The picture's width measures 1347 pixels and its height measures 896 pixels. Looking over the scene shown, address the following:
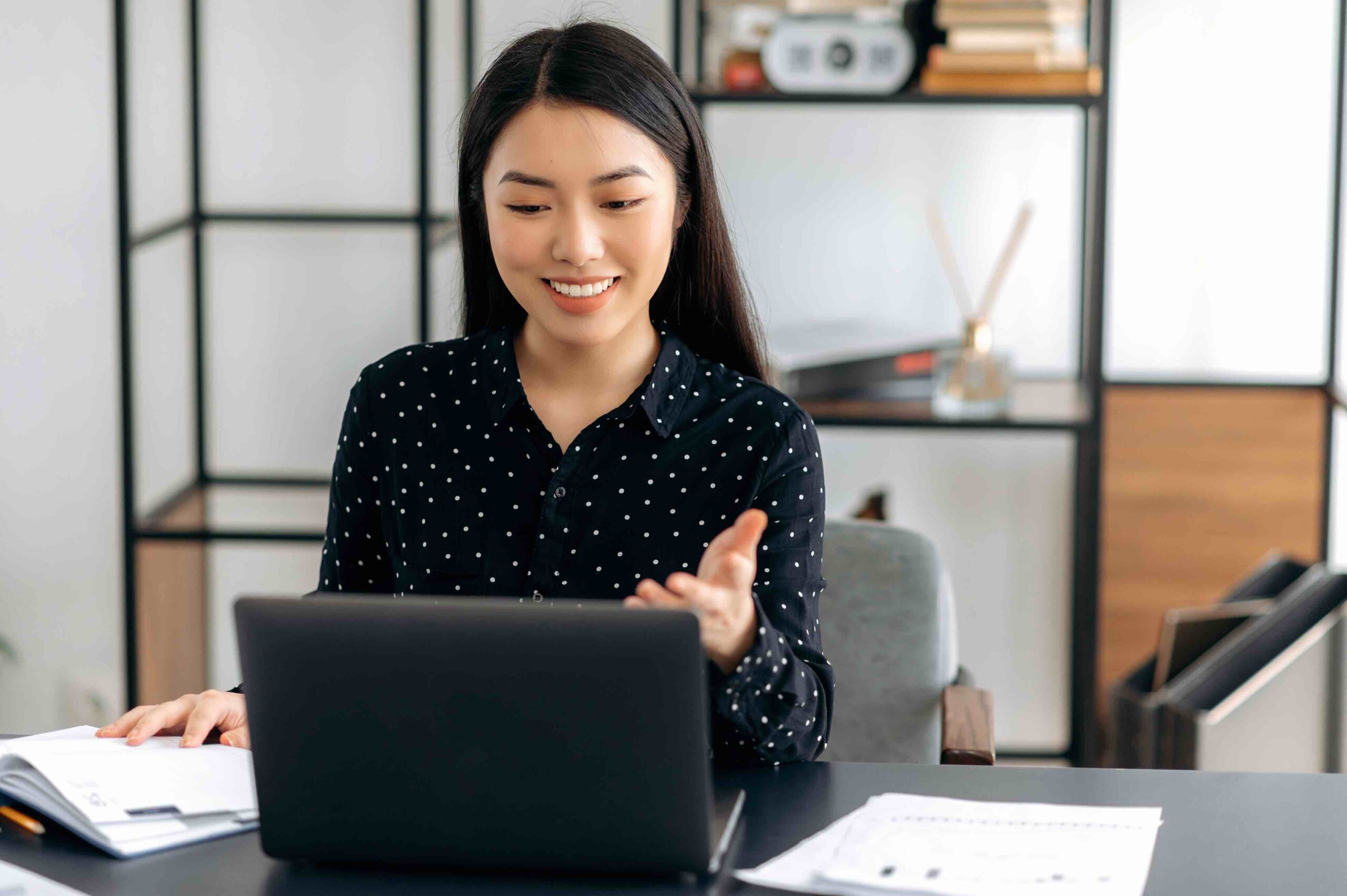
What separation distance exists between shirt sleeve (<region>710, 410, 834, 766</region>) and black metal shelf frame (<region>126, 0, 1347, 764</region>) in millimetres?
1119

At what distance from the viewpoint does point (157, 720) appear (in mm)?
1264

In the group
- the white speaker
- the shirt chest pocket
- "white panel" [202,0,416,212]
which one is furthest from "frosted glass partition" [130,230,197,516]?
the shirt chest pocket

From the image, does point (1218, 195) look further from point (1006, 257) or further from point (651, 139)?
point (651, 139)

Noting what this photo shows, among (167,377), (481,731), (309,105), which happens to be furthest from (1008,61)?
(481,731)

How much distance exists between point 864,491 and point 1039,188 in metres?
0.63

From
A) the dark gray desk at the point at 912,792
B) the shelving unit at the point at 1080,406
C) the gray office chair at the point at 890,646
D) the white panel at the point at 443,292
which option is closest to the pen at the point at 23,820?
the dark gray desk at the point at 912,792

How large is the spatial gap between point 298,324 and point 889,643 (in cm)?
150

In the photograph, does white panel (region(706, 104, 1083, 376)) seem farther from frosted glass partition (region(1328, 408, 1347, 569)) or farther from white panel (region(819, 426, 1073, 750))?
frosted glass partition (region(1328, 408, 1347, 569))

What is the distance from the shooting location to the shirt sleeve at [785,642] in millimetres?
1191

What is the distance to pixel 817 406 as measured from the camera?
264cm

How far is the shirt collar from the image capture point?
4.92 ft

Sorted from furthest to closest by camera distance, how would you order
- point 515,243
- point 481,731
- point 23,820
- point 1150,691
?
point 1150,691, point 515,243, point 23,820, point 481,731

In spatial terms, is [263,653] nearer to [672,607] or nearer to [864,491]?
[672,607]

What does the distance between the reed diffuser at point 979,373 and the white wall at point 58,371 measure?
146 centimetres
